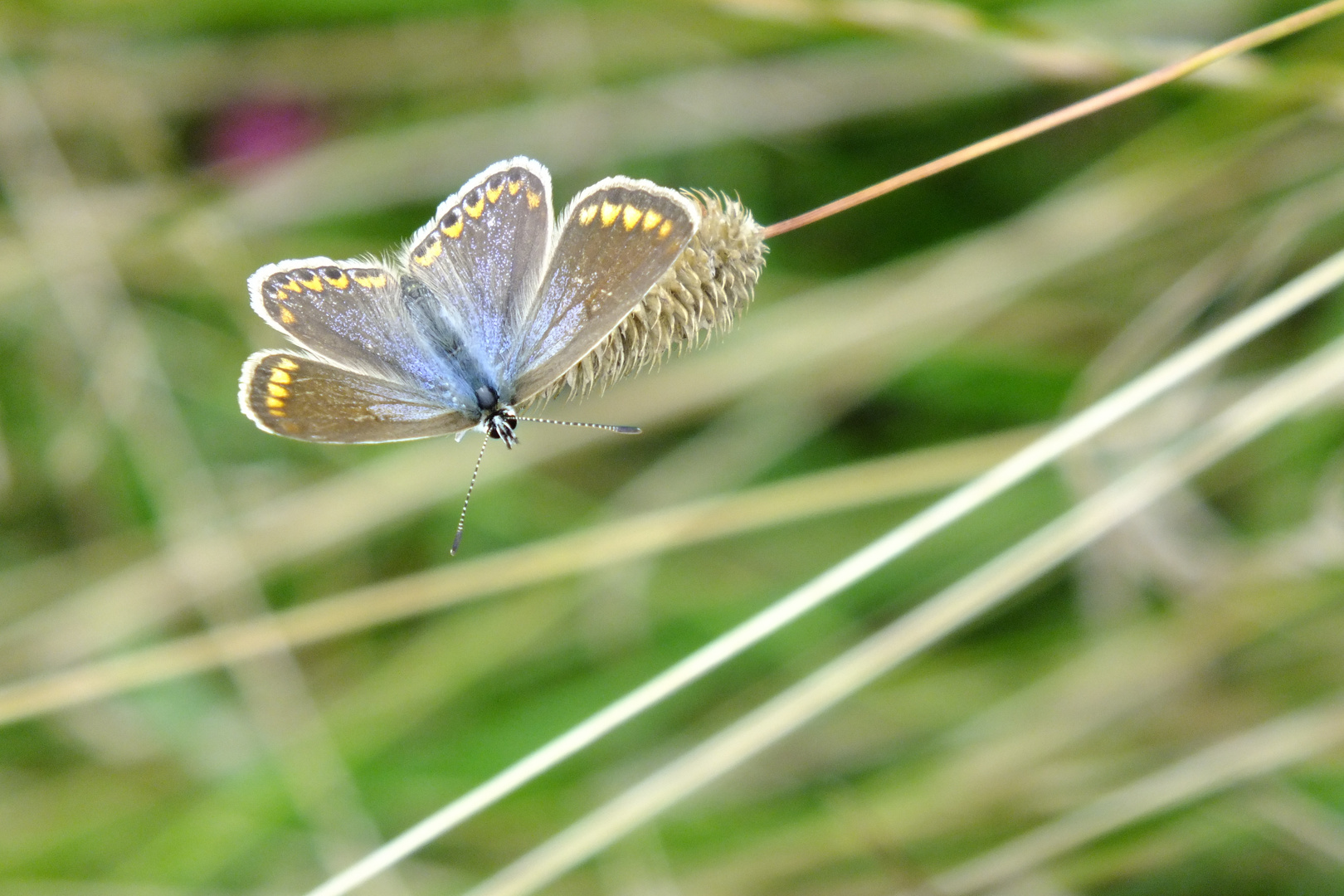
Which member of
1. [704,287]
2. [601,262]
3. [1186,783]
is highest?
[601,262]

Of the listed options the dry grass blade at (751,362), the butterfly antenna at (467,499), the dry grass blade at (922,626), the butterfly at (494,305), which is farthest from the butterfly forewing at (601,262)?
the dry grass blade at (751,362)

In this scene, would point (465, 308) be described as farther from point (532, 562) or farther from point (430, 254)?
point (532, 562)

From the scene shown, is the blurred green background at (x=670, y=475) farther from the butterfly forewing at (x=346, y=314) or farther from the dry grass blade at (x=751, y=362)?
the butterfly forewing at (x=346, y=314)

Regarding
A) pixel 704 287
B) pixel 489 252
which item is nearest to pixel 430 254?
pixel 489 252

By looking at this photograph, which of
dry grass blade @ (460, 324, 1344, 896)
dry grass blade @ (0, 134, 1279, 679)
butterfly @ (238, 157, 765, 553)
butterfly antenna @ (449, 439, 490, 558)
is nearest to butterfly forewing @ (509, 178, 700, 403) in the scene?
butterfly @ (238, 157, 765, 553)

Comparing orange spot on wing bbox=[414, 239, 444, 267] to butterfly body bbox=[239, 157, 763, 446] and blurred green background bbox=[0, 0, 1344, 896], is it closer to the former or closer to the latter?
butterfly body bbox=[239, 157, 763, 446]

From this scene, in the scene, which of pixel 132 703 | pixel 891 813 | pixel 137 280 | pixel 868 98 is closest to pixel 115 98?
pixel 137 280

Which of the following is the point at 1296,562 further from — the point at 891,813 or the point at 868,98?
the point at 868,98
